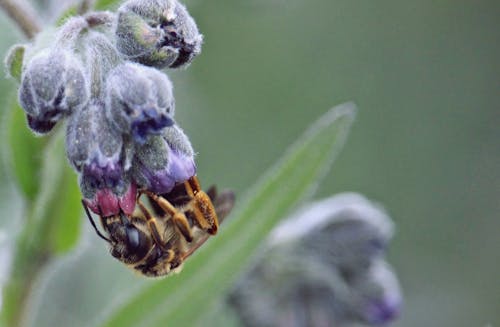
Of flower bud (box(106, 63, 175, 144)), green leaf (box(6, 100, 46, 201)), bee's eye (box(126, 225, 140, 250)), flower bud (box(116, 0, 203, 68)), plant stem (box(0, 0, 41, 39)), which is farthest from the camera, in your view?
green leaf (box(6, 100, 46, 201))

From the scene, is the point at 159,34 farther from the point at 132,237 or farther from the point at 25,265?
the point at 25,265

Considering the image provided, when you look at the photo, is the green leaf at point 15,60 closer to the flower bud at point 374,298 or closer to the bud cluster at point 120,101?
the bud cluster at point 120,101

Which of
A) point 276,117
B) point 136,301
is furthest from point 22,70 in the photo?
point 276,117

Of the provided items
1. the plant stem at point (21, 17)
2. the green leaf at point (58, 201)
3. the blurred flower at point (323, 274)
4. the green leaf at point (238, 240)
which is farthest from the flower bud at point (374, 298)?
the plant stem at point (21, 17)

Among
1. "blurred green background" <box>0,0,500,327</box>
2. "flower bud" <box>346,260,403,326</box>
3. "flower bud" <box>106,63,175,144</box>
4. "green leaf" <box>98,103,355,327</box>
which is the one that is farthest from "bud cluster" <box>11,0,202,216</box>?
"blurred green background" <box>0,0,500,327</box>

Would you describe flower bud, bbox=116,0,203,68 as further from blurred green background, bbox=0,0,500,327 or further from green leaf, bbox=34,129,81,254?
blurred green background, bbox=0,0,500,327

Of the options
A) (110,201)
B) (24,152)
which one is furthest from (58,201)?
(110,201)

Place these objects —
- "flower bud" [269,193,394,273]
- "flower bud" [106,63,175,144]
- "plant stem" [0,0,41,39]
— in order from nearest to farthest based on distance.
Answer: "flower bud" [106,63,175,144] < "plant stem" [0,0,41,39] < "flower bud" [269,193,394,273]

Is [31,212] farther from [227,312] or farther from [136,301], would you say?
[227,312]
